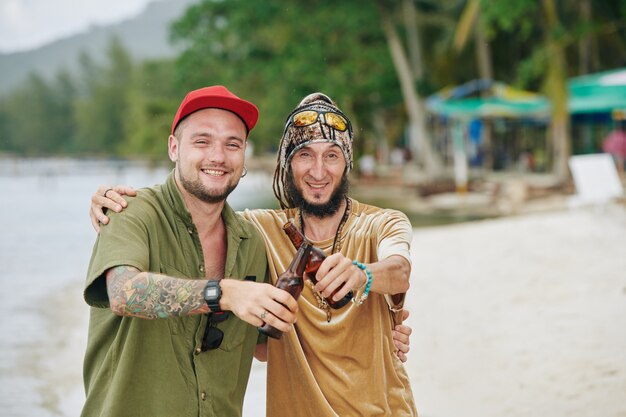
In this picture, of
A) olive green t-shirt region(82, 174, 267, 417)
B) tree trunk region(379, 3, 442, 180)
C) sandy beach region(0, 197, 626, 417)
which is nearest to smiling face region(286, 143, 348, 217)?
olive green t-shirt region(82, 174, 267, 417)

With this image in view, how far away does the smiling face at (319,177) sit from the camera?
2.89m

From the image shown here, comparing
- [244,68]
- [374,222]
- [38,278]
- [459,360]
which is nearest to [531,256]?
[459,360]

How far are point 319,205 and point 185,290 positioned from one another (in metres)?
0.86

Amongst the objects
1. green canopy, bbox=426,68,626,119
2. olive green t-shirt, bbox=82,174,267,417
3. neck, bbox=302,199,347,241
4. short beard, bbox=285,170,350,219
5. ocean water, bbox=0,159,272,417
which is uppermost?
green canopy, bbox=426,68,626,119

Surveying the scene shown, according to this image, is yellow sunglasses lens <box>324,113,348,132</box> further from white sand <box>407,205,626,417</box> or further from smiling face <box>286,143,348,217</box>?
white sand <box>407,205,626,417</box>

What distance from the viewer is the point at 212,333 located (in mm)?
2557

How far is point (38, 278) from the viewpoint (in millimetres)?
19500

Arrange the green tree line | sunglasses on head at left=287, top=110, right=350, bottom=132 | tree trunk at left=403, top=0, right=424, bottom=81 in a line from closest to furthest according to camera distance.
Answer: sunglasses on head at left=287, top=110, right=350, bottom=132
the green tree line
tree trunk at left=403, top=0, right=424, bottom=81

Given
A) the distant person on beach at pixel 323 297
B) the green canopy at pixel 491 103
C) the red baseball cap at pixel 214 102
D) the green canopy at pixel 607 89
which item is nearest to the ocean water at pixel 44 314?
the distant person on beach at pixel 323 297

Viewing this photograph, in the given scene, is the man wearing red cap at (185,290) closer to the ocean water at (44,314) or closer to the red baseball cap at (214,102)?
the red baseball cap at (214,102)

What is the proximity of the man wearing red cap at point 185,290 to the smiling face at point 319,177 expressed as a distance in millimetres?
Answer: 245

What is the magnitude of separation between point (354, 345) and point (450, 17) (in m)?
28.5

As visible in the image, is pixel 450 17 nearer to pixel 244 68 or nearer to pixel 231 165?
pixel 244 68

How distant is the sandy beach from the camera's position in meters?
6.94
